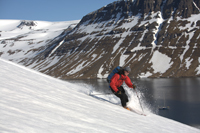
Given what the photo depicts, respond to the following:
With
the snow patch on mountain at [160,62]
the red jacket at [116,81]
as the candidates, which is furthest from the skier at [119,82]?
the snow patch on mountain at [160,62]

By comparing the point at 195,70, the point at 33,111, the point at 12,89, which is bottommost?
the point at 33,111

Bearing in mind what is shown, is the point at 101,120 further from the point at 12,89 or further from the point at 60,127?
the point at 12,89

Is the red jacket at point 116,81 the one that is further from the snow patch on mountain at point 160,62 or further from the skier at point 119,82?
the snow patch on mountain at point 160,62

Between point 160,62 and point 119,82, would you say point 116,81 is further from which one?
point 160,62

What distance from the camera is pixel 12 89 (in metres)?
9.16

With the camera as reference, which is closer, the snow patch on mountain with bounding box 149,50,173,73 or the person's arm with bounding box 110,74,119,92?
the person's arm with bounding box 110,74,119,92

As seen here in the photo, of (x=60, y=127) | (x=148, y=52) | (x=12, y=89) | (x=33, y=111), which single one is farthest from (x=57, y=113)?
(x=148, y=52)

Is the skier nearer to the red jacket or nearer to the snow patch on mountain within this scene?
the red jacket

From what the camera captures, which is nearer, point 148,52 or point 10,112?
point 10,112

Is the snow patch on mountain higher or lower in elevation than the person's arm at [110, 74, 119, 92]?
higher

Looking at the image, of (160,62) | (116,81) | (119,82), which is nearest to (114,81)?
(116,81)

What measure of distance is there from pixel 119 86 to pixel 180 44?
593 feet

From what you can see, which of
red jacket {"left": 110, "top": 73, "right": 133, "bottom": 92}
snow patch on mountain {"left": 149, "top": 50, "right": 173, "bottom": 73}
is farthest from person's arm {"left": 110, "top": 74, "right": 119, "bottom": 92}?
snow patch on mountain {"left": 149, "top": 50, "right": 173, "bottom": 73}

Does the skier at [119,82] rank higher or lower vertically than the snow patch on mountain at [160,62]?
lower
